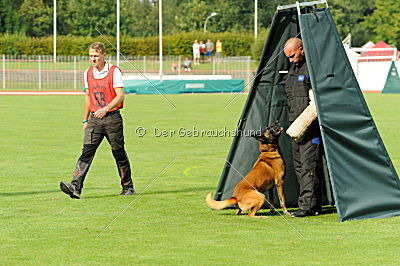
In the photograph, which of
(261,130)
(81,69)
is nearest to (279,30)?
(261,130)

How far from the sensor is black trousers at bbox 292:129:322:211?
8586 mm

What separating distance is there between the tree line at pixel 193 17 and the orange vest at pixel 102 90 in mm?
62858

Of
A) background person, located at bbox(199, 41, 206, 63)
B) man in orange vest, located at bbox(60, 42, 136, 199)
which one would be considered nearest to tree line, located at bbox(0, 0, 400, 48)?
background person, located at bbox(199, 41, 206, 63)

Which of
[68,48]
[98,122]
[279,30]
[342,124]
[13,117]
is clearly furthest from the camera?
[68,48]

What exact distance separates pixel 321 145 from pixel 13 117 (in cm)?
1728

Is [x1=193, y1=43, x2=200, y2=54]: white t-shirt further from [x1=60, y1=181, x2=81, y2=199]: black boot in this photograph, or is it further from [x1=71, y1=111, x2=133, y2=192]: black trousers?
[x1=60, y1=181, x2=81, y2=199]: black boot

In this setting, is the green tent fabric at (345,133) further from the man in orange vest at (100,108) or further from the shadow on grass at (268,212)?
the man in orange vest at (100,108)

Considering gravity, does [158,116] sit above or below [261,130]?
below

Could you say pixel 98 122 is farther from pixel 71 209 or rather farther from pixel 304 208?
pixel 304 208

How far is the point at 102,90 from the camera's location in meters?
9.73

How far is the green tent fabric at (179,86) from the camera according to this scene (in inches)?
1703

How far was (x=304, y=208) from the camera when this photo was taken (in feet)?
28.3

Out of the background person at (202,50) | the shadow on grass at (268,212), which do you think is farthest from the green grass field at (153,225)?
the background person at (202,50)

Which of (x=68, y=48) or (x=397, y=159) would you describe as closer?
(x=397, y=159)
